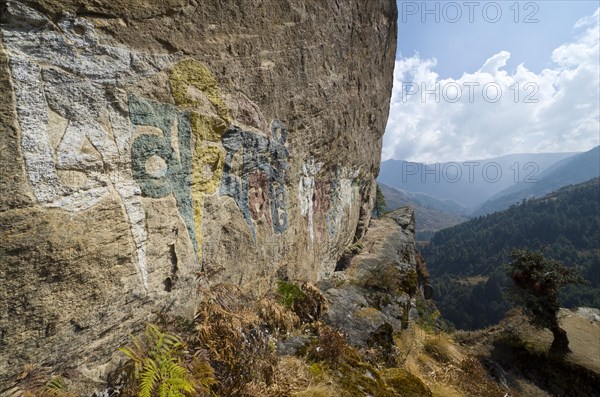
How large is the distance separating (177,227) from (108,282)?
109 centimetres

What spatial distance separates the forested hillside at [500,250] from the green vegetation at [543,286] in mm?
62438

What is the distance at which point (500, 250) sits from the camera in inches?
4011

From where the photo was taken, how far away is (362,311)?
694cm

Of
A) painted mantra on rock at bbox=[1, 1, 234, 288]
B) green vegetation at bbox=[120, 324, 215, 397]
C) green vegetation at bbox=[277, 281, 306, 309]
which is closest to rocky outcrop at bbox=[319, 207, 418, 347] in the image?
green vegetation at bbox=[277, 281, 306, 309]

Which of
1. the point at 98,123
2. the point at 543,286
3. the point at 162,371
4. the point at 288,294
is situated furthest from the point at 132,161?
the point at 543,286

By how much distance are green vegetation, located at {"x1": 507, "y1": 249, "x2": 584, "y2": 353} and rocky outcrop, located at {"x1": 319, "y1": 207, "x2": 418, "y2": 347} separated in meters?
5.26

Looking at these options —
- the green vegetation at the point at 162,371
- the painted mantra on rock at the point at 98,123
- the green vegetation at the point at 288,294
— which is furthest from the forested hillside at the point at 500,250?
the painted mantra on rock at the point at 98,123

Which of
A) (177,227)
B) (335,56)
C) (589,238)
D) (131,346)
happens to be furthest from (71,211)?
(589,238)

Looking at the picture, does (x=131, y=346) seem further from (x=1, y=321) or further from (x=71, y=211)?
(x=71, y=211)

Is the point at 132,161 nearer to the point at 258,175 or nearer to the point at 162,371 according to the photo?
the point at 162,371

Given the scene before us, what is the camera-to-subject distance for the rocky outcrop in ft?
20.5

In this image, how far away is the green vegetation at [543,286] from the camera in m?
13.4

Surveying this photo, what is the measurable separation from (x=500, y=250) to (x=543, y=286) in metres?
104

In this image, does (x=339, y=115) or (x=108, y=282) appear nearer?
(x=108, y=282)
